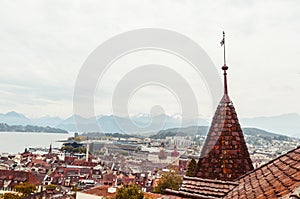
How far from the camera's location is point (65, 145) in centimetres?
11881

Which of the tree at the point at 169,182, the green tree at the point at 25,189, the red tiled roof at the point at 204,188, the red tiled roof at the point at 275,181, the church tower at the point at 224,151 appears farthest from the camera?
the green tree at the point at 25,189

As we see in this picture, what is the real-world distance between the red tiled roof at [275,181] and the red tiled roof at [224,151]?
32 cm

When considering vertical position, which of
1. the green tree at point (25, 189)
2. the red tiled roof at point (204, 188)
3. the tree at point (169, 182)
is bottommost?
the green tree at point (25, 189)

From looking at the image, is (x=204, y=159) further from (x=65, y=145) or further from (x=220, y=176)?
(x=65, y=145)

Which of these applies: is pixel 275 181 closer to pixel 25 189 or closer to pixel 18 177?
pixel 25 189

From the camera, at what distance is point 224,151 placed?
17.2 ft

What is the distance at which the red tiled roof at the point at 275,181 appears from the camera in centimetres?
276

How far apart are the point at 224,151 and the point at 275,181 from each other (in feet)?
6.17

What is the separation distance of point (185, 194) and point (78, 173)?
60111 millimetres

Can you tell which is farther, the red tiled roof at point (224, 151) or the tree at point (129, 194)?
the tree at point (129, 194)

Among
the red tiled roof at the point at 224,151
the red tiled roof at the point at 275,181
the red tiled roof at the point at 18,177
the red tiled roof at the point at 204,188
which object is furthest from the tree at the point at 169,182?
the red tiled roof at the point at 275,181

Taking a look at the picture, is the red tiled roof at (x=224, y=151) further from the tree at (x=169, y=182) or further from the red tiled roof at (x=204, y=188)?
the tree at (x=169, y=182)

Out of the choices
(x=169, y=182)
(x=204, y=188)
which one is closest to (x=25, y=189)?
(x=169, y=182)

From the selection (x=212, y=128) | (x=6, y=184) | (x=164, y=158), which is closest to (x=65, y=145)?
(x=6, y=184)
